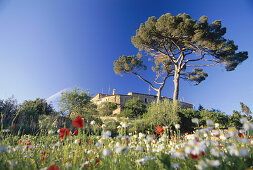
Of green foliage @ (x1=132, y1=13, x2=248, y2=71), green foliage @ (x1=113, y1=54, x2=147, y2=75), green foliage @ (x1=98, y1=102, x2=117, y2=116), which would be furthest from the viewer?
green foliage @ (x1=98, y1=102, x2=117, y2=116)

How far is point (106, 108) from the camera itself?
2772 centimetres

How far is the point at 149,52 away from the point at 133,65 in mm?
3645

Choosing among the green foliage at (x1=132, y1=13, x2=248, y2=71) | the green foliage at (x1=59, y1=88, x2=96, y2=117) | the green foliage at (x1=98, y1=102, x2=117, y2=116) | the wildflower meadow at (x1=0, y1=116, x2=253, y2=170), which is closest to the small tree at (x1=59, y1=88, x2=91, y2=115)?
the green foliage at (x1=59, y1=88, x2=96, y2=117)

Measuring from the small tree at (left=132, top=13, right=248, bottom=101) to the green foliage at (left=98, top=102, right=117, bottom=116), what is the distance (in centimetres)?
1304

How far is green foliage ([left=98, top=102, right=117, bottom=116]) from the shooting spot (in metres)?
27.4

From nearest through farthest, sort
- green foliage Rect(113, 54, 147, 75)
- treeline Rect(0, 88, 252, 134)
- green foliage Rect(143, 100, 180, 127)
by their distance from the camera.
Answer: treeline Rect(0, 88, 252, 134)
green foliage Rect(143, 100, 180, 127)
green foliage Rect(113, 54, 147, 75)

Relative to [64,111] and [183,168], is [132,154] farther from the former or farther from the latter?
[64,111]

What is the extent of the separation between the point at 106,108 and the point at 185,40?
59.1 feet

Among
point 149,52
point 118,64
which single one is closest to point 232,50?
point 149,52

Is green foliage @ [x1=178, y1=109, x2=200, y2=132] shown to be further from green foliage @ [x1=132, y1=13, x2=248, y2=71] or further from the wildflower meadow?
the wildflower meadow

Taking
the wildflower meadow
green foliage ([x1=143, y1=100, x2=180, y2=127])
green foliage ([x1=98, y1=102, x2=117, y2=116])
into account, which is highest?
green foliage ([x1=98, y1=102, x2=117, y2=116])

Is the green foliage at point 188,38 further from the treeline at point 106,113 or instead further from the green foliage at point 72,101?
the green foliage at point 72,101

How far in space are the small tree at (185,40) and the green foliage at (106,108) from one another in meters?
13.0

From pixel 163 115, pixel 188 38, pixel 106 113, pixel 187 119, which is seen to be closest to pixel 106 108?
pixel 106 113
